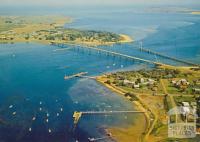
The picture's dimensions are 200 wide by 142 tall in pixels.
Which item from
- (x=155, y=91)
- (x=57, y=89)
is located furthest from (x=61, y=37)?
(x=155, y=91)

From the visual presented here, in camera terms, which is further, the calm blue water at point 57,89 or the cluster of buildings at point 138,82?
the cluster of buildings at point 138,82

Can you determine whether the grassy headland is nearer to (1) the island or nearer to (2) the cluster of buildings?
(2) the cluster of buildings

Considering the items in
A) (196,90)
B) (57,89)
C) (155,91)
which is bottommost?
(57,89)

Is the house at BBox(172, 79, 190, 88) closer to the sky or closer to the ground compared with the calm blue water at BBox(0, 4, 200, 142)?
closer to the sky

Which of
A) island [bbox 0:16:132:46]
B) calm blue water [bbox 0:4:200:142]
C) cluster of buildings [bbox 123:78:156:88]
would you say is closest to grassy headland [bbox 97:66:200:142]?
cluster of buildings [bbox 123:78:156:88]

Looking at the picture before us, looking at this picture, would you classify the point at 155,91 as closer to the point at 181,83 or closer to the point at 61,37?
the point at 181,83

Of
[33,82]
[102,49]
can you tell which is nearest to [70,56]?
[102,49]

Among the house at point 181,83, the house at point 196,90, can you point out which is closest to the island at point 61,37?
the house at point 181,83

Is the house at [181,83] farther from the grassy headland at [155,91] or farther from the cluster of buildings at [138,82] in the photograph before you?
the cluster of buildings at [138,82]
